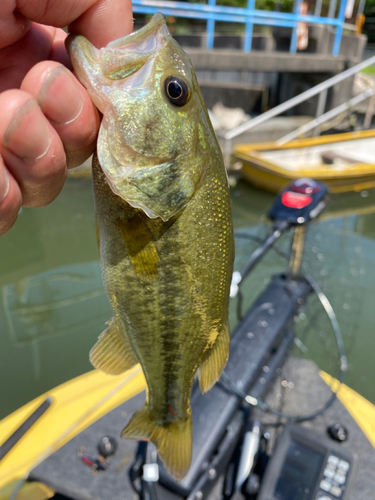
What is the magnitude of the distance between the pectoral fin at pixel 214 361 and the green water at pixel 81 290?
2.19m

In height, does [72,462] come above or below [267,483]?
below

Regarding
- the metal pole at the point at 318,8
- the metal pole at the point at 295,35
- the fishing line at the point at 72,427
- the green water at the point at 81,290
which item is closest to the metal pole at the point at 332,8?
the metal pole at the point at 318,8

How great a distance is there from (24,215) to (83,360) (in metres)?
4.27

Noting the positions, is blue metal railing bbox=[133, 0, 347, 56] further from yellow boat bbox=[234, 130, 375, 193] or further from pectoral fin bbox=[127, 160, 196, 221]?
pectoral fin bbox=[127, 160, 196, 221]

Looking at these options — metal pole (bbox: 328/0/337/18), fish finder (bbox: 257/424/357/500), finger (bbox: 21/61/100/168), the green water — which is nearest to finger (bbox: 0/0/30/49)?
finger (bbox: 21/61/100/168)

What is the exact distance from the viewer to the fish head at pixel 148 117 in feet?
2.97

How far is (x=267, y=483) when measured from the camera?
173 cm

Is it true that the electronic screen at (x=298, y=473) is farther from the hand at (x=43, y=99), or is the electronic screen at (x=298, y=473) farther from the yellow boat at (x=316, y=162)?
the yellow boat at (x=316, y=162)

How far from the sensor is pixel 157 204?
3.18ft

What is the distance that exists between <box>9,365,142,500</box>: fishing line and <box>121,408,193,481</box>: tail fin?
3.85 ft

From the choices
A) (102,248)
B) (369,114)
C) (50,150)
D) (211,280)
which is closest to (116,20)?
(50,150)

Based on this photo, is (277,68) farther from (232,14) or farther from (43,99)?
(43,99)

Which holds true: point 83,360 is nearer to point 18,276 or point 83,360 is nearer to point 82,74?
point 18,276

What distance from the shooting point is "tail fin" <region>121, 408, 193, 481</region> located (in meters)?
1.19
